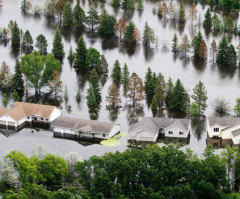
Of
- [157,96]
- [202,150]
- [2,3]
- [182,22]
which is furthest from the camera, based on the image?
[2,3]

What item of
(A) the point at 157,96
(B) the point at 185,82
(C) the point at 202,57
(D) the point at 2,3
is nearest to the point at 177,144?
(A) the point at 157,96

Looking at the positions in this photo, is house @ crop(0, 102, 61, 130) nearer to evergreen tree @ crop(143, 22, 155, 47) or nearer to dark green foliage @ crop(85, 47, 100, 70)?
dark green foliage @ crop(85, 47, 100, 70)

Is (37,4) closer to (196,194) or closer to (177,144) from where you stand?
(177,144)

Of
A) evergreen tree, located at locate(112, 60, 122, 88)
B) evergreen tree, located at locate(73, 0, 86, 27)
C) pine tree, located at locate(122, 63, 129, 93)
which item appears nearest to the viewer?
pine tree, located at locate(122, 63, 129, 93)

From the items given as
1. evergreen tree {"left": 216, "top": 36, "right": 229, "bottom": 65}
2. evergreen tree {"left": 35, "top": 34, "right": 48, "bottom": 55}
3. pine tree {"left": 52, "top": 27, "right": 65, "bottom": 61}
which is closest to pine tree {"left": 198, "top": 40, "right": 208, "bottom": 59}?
evergreen tree {"left": 216, "top": 36, "right": 229, "bottom": 65}

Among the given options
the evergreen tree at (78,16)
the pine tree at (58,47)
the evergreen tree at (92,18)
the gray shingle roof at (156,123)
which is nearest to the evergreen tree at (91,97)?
the gray shingle roof at (156,123)

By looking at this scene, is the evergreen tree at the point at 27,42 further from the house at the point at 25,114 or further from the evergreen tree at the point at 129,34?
the house at the point at 25,114

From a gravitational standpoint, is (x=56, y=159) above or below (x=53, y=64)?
below
